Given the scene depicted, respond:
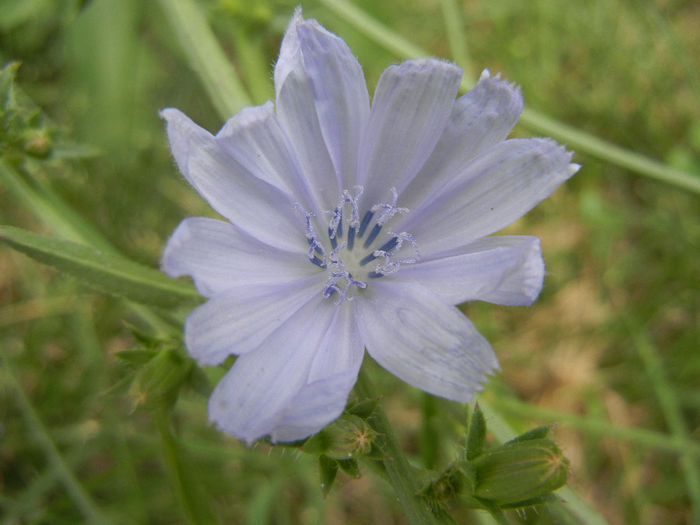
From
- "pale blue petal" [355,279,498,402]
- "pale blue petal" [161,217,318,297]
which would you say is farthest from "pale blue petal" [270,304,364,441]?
"pale blue petal" [161,217,318,297]

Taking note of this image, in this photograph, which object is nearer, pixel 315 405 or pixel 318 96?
pixel 315 405

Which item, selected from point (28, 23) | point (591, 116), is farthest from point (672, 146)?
point (28, 23)

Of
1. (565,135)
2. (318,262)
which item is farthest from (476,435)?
(565,135)

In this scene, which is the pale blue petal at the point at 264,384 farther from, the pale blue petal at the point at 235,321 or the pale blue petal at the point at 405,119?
the pale blue petal at the point at 405,119

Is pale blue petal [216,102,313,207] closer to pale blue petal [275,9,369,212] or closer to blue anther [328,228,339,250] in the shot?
pale blue petal [275,9,369,212]

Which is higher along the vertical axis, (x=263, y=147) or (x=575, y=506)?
(x=263, y=147)

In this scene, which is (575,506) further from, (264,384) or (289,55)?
(289,55)
